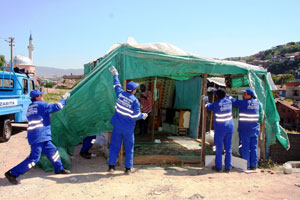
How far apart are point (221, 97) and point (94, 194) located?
3358 millimetres

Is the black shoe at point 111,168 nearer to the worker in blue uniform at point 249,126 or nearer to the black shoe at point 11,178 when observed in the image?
the black shoe at point 11,178

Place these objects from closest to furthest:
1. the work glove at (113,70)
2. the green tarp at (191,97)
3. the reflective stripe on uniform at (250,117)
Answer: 1. the work glove at (113,70)
2. the reflective stripe on uniform at (250,117)
3. the green tarp at (191,97)

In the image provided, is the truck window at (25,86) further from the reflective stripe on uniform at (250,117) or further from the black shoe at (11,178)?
the reflective stripe on uniform at (250,117)

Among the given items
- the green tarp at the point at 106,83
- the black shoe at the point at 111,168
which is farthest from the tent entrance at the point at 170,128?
the green tarp at the point at 106,83

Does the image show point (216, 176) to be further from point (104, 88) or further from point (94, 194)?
point (104, 88)

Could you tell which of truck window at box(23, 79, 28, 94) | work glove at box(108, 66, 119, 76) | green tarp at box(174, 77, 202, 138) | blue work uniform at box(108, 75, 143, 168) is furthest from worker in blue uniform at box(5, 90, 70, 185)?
green tarp at box(174, 77, 202, 138)

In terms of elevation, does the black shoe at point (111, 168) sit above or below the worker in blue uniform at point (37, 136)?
below

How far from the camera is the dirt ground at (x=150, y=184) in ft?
13.5

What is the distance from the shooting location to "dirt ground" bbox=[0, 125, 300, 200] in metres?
4.12

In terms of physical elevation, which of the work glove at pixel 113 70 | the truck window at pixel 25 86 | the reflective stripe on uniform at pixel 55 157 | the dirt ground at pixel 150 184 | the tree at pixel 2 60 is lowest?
the dirt ground at pixel 150 184

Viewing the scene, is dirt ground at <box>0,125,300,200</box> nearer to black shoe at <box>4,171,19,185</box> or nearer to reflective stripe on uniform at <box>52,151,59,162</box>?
black shoe at <box>4,171,19,185</box>

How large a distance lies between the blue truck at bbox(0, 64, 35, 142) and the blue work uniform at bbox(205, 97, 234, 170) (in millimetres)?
6275

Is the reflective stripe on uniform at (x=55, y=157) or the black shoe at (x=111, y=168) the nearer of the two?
the reflective stripe on uniform at (x=55, y=157)

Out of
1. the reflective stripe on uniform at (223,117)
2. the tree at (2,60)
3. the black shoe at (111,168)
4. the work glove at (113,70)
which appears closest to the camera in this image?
the black shoe at (111,168)
